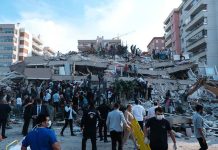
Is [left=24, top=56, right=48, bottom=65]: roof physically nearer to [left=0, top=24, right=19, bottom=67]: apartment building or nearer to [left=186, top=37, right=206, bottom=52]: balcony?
[left=186, top=37, right=206, bottom=52]: balcony

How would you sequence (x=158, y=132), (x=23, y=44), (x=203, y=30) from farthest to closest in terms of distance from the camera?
1. (x=23, y=44)
2. (x=203, y=30)
3. (x=158, y=132)

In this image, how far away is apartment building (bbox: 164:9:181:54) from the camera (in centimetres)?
8506

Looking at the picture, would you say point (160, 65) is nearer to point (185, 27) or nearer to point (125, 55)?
point (125, 55)

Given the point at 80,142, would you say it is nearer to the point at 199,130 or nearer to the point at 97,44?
the point at 199,130

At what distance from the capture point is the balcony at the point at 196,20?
63.5m

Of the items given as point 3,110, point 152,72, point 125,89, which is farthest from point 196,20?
point 3,110

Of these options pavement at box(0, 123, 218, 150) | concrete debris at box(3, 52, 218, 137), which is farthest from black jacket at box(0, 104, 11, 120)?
concrete debris at box(3, 52, 218, 137)

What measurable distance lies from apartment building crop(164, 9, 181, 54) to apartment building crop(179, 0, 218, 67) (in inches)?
488

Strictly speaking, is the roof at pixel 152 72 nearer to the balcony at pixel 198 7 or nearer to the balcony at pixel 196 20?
the balcony at pixel 196 20

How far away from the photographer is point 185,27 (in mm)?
74250

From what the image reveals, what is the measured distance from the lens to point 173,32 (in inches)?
3467

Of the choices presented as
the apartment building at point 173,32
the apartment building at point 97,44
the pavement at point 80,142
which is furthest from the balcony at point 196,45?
the pavement at point 80,142

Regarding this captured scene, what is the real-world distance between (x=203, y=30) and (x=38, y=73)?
37.9m

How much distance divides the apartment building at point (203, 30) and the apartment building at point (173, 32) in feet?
40.7
